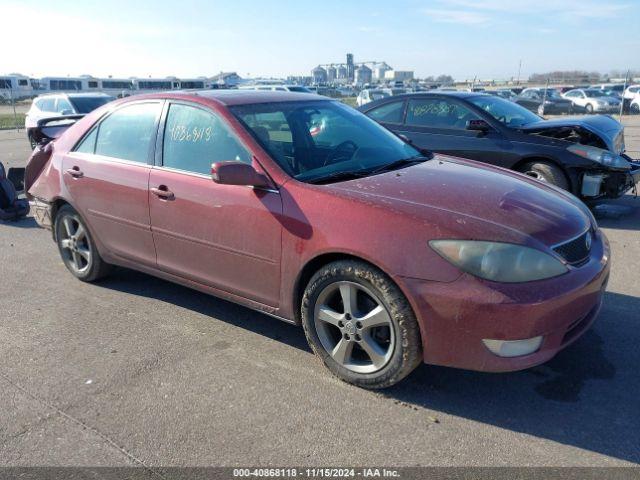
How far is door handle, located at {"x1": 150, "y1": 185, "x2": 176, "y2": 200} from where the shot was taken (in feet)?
12.6

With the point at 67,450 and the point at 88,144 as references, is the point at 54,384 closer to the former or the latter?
the point at 67,450

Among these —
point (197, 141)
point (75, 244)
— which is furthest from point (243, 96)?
point (75, 244)

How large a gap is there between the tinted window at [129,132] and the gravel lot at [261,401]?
1.26 meters

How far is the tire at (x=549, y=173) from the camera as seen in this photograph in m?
→ 6.78

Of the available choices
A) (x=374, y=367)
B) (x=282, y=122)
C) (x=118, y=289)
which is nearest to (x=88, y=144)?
(x=118, y=289)

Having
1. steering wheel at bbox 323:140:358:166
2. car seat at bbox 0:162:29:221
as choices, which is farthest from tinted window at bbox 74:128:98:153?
car seat at bbox 0:162:29:221

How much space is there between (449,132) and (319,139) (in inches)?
160

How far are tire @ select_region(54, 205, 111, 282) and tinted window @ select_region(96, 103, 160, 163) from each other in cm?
73

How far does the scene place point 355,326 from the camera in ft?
10.2

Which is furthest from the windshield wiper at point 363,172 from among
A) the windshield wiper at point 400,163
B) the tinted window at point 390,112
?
the tinted window at point 390,112

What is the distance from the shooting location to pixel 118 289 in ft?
16.0

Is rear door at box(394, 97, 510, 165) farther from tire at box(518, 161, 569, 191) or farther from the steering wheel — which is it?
the steering wheel

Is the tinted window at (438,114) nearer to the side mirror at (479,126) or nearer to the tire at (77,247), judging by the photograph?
the side mirror at (479,126)

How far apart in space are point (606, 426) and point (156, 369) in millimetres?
2554
